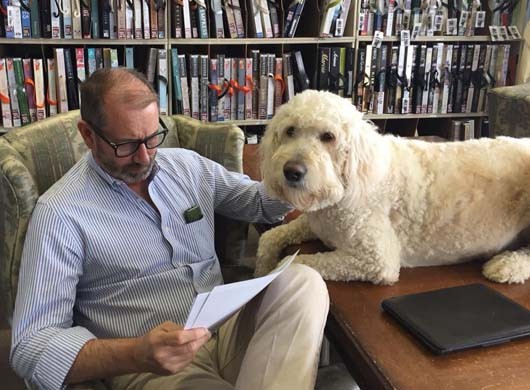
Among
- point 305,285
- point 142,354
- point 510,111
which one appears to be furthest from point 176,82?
point 142,354

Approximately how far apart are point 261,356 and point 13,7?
240 cm

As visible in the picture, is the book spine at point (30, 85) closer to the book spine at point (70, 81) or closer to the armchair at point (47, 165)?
the book spine at point (70, 81)

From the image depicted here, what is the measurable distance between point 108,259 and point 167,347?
327mm

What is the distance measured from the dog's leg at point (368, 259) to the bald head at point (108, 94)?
1.86 feet

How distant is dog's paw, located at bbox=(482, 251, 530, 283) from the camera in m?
1.32

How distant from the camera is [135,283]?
1.29 m

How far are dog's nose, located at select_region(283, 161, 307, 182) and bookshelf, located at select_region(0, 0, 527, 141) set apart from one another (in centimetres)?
195

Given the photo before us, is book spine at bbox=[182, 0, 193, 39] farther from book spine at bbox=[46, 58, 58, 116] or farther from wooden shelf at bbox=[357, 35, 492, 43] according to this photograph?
wooden shelf at bbox=[357, 35, 492, 43]

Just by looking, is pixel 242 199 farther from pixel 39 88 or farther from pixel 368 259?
pixel 39 88

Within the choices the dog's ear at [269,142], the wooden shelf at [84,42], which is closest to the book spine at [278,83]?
the wooden shelf at [84,42]

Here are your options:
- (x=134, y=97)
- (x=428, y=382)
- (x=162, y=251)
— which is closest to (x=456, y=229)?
(x=428, y=382)

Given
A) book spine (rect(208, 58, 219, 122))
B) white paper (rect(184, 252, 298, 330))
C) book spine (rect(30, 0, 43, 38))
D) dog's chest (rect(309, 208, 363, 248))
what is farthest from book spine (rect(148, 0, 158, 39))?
white paper (rect(184, 252, 298, 330))

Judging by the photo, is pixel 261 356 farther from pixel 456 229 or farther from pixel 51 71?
pixel 51 71

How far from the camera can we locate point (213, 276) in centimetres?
143
